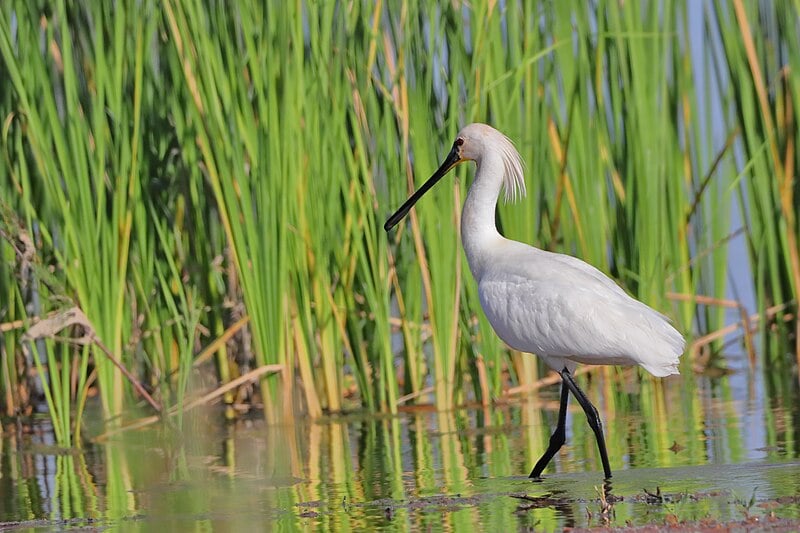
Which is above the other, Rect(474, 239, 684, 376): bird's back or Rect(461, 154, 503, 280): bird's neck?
Rect(461, 154, 503, 280): bird's neck

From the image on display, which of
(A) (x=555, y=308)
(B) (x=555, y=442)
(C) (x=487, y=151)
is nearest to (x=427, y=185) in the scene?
(C) (x=487, y=151)

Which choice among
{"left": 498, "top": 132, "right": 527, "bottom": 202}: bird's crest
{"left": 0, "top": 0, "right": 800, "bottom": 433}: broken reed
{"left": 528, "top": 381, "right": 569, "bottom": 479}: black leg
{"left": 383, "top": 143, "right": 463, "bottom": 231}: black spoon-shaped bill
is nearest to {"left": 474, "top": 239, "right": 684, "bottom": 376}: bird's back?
{"left": 528, "top": 381, "right": 569, "bottom": 479}: black leg

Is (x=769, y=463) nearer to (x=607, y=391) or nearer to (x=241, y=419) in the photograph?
(x=607, y=391)

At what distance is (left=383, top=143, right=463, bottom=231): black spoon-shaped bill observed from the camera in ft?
25.8

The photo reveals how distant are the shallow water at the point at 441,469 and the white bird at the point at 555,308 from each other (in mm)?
466

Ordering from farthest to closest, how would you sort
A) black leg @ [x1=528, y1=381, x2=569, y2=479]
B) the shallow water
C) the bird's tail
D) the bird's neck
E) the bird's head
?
the bird's head → the bird's neck → black leg @ [x1=528, y1=381, x2=569, y2=479] → the bird's tail → the shallow water

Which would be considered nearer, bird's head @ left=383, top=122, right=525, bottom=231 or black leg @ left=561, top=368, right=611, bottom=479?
black leg @ left=561, top=368, right=611, bottom=479

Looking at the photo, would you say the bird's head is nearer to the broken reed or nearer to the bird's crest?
the bird's crest

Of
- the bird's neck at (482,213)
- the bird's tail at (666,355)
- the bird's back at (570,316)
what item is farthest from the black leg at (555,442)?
the bird's neck at (482,213)

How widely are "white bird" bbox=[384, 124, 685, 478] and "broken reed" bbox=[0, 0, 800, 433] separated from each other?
105cm

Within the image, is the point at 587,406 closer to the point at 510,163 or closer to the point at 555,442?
the point at 555,442

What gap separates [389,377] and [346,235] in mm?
850

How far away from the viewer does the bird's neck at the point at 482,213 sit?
7457 millimetres

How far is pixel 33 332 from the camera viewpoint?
26.9ft
